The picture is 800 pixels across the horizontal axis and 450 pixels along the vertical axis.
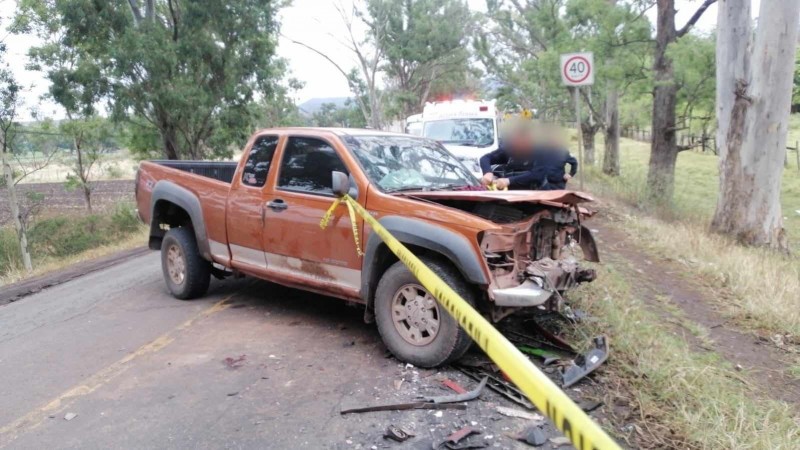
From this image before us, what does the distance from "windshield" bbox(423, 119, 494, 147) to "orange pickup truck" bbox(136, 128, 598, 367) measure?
7.22m

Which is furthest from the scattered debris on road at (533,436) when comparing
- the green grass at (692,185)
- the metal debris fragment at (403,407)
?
the green grass at (692,185)

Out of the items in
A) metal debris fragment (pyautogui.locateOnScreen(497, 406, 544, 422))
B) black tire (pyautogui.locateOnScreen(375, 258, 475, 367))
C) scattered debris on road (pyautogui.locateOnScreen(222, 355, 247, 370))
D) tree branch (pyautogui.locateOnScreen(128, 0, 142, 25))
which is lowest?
metal debris fragment (pyautogui.locateOnScreen(497, 406, 544, 422))

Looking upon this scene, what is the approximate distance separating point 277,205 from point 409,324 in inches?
69.5

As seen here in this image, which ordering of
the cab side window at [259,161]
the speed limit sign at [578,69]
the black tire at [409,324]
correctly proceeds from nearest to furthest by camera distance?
1. the black tire at [409,324]
2. the cab side window at [259,161]
3. the speed limit sign at [578,69]

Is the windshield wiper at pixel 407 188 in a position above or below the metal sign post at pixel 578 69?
below

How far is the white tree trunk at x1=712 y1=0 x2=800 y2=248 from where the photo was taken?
9.52m

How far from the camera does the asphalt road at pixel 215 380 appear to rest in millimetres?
3531

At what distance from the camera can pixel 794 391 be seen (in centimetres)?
436

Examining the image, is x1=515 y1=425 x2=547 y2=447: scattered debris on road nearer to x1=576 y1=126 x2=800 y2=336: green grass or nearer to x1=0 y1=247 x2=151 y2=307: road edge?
x1=576 y1=126 x2=800 y2=336: green grass

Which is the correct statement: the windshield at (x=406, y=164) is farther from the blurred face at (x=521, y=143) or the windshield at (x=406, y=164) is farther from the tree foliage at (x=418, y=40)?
the tree foliage at (x=418, y=40)

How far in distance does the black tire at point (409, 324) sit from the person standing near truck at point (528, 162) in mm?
3069

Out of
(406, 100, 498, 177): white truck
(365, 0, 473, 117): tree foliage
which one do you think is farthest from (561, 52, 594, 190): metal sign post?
(365, 0, 473, 117): tree foliage

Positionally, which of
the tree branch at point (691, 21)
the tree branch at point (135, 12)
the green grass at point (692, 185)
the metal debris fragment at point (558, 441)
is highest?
the tree branch at point (135, 12)

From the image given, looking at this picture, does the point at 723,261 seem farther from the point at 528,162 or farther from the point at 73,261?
the point at 73,261
